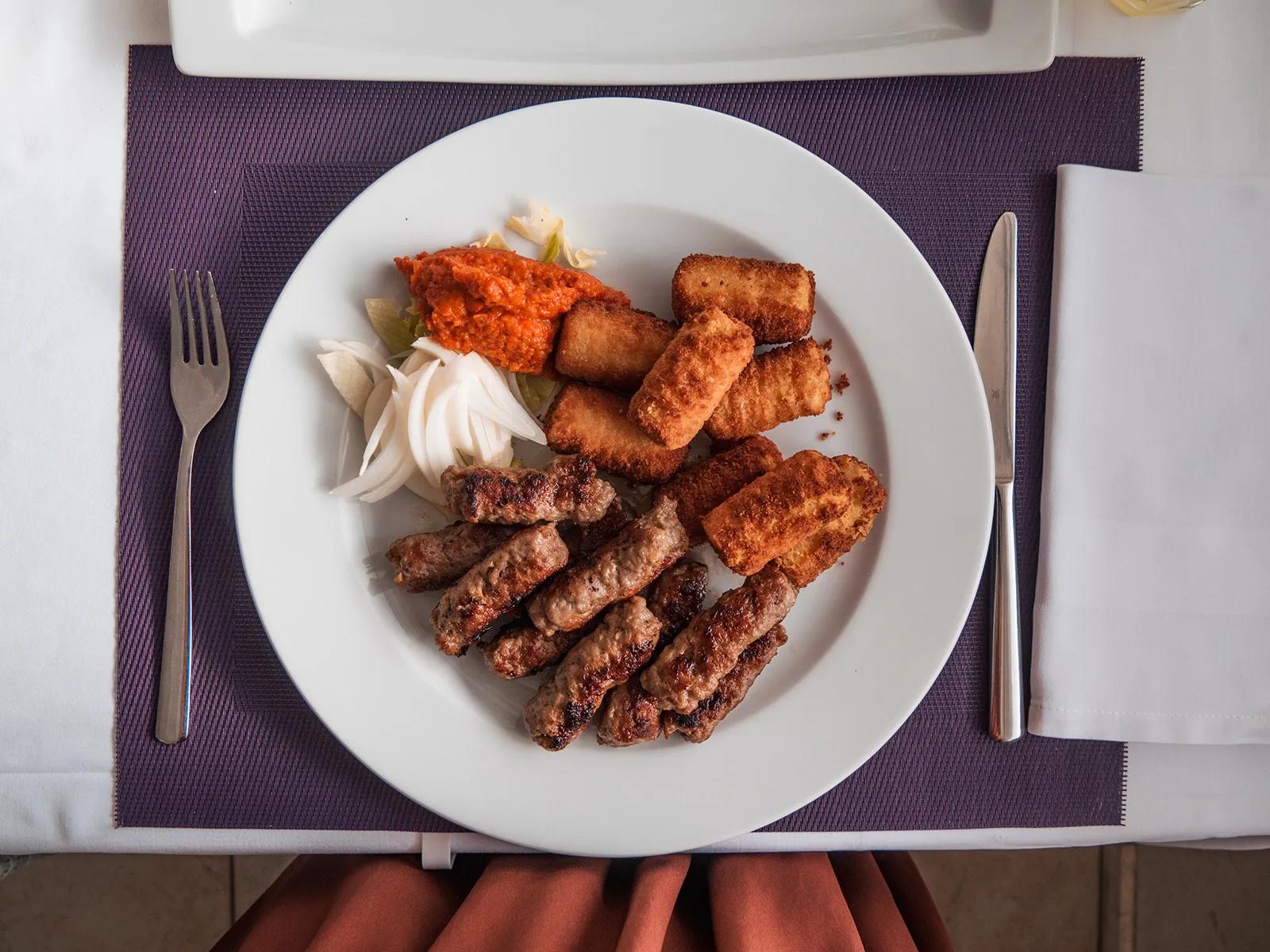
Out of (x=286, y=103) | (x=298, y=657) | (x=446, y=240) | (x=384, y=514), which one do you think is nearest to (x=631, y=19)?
(x=446, y=240)

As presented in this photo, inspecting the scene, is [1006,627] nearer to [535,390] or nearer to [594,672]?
[594,672]

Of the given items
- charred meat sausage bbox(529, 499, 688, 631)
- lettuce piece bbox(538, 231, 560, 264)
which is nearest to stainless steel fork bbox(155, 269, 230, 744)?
lettuce piece bbox(538, 231, 560, 264)

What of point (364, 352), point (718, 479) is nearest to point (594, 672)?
point (718, 479)

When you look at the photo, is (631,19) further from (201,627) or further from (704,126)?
(201,627)

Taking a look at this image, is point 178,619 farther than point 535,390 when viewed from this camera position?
No

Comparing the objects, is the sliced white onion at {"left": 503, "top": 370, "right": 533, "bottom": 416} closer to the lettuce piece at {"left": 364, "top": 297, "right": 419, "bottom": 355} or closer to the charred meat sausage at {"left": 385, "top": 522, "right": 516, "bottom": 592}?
the lettuce piece at {"left": 364, "top": 297, "right": 419, "bottom": 355}
